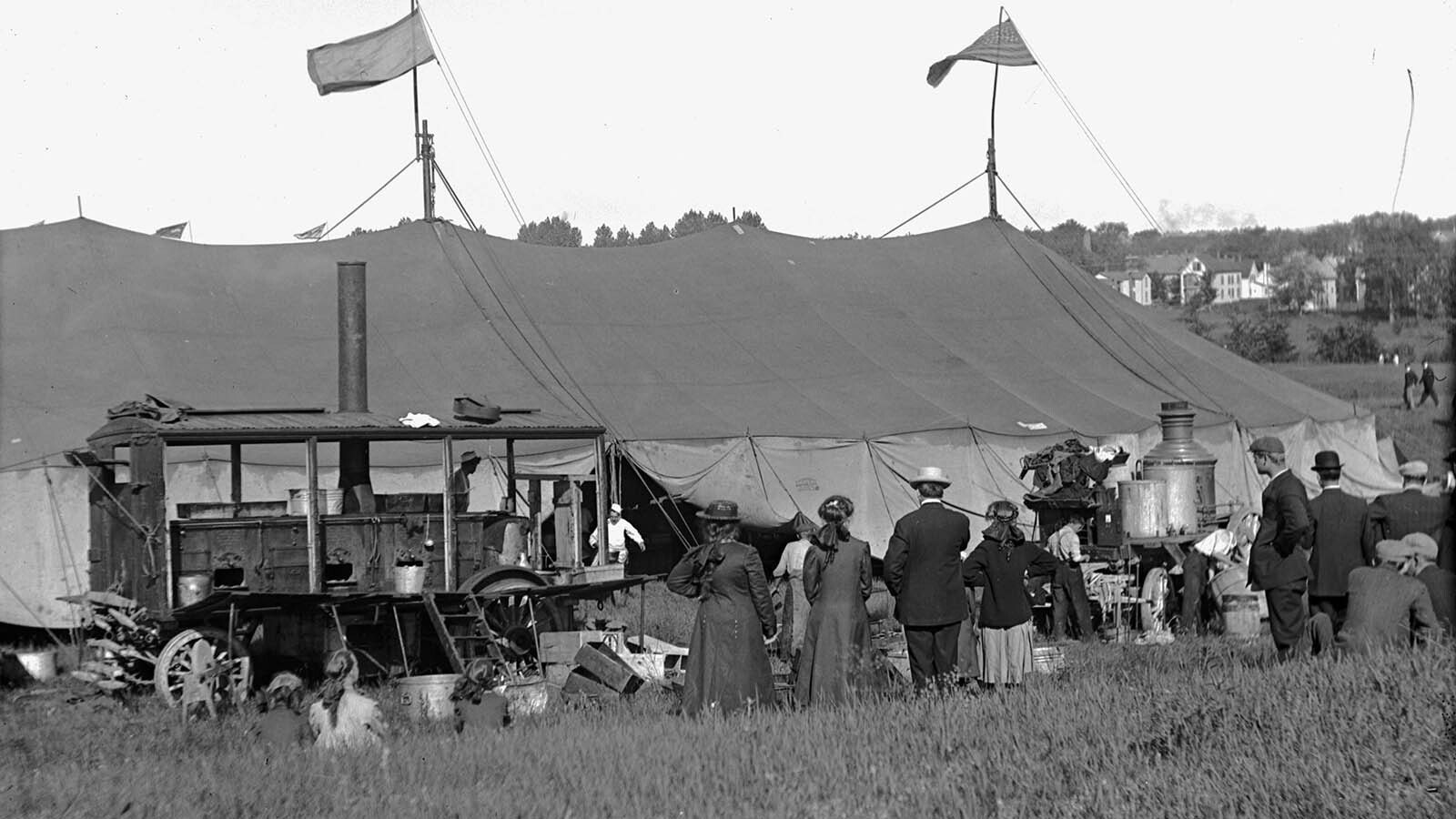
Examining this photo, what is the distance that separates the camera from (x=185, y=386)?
63.3ft

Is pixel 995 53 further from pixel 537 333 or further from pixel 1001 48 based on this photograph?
pixel 537 333

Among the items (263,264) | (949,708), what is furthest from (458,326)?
(949,708)

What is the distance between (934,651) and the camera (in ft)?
33.9

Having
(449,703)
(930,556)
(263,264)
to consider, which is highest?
(263,264)

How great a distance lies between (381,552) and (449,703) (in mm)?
3577

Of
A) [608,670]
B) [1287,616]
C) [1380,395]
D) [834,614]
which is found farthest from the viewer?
[1380,395]

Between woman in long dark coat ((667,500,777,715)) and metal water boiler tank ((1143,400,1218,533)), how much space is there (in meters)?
7.35

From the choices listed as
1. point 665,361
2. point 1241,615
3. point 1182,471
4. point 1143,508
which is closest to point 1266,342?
point 665,361

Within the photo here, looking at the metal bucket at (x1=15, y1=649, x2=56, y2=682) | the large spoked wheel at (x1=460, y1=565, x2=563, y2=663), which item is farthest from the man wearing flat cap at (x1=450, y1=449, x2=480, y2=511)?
the metal bucket at (x1=15, y1=649, x2=56, y2=682)

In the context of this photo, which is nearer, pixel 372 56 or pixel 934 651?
pixel 934 651

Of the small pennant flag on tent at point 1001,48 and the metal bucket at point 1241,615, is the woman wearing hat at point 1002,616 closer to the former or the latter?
the metal bucket at point 1241,615

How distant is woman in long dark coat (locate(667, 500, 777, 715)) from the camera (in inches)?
389

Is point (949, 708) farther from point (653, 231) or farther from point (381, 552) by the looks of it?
point (653, 231)

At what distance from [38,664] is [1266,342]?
96.1 feet
